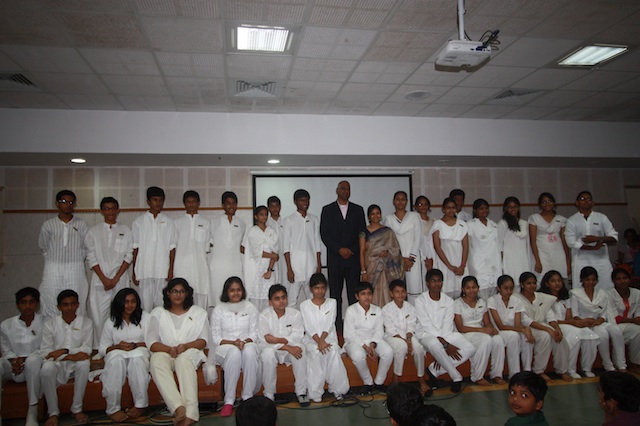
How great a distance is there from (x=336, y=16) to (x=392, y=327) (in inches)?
121

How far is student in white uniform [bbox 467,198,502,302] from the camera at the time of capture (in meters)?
5.59

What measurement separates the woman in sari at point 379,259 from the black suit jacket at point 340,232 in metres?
0.10

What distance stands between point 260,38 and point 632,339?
507 cm

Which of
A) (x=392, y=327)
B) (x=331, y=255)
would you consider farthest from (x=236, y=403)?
(x=331, y=255)

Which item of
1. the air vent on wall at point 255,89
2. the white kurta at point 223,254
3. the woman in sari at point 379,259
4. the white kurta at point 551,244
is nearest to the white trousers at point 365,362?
the woman in sari at point 379,259

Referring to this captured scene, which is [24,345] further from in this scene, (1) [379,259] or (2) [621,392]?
(2) [621,392]

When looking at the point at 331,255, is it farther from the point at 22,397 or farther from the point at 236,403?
the point at 22,397

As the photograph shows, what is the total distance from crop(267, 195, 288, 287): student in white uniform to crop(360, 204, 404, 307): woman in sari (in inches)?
42.4

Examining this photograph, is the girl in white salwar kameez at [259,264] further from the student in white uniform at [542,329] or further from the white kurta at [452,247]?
the student in white uniform at [542,329]

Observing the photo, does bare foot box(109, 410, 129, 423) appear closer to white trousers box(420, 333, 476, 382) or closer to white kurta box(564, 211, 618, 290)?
white trousers box(420, 333, 476, 382)

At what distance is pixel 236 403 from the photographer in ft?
13.1

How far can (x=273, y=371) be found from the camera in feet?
13.3

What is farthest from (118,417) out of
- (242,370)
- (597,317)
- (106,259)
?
(597,317)

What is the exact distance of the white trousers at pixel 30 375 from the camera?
12.1 feet
